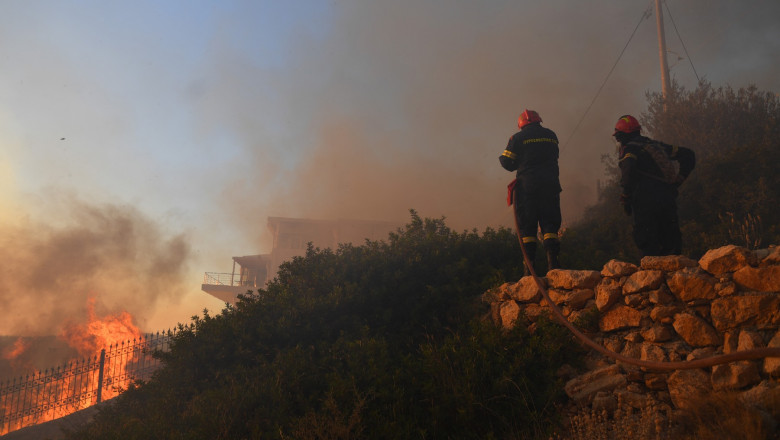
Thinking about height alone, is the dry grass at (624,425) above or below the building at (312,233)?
below

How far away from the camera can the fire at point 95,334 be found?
23406 millimetres

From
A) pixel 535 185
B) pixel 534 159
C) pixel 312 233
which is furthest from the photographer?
pixel 312 233

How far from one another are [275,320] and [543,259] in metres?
4.05

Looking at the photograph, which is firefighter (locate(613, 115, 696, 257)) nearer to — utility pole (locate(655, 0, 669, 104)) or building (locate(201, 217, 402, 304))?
utility pole (locate(655, 0, 669, 104))

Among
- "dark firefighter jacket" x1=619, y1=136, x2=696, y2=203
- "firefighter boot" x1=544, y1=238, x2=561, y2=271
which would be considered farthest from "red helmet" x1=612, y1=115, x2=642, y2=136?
"firefighter boot" x1=544, y1=238, x2=561, y2=271

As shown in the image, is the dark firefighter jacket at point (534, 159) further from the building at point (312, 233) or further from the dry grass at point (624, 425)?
the building at point (312, 233)

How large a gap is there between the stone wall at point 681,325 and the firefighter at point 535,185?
3.46 ft

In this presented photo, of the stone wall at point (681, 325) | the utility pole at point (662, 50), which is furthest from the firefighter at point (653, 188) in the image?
the utility pole at point (662, 50)

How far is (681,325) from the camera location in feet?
12.7

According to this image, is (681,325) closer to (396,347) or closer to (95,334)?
(396,347)

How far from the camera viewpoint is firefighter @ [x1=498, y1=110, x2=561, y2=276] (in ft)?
18.6

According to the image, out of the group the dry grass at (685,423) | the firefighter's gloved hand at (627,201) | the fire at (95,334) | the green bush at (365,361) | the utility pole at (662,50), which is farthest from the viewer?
the fire at (95,334)

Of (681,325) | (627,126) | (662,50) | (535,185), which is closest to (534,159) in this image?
(535,185)

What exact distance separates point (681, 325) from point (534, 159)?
2641 mm
